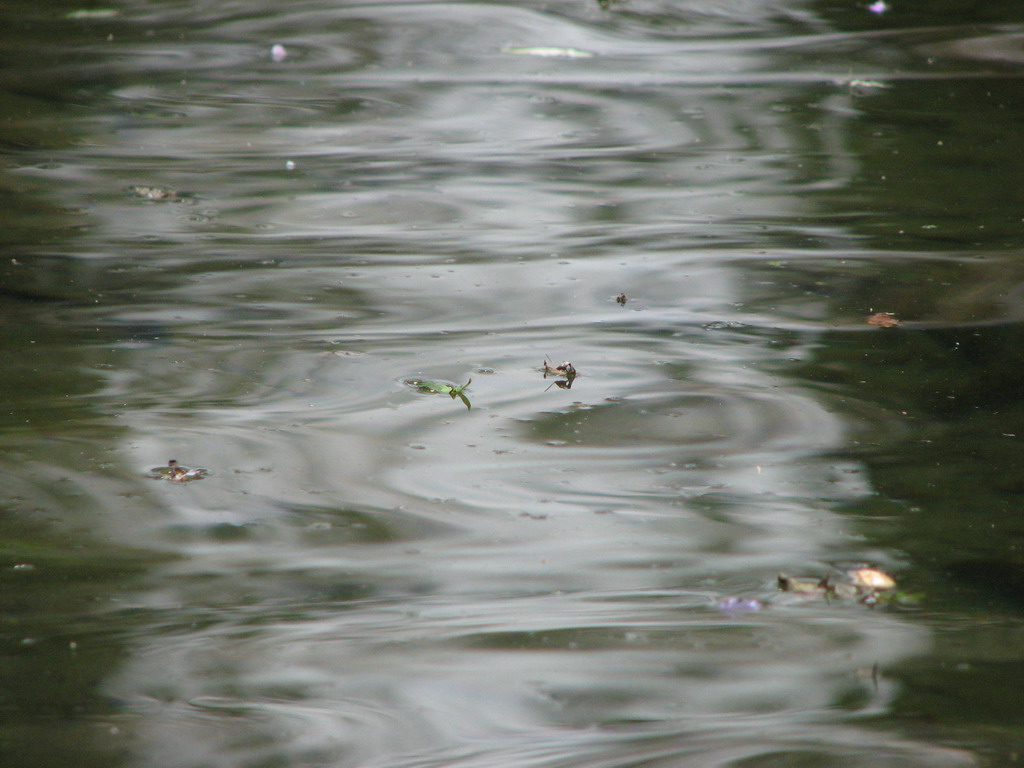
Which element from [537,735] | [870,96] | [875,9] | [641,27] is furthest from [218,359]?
[875,9]

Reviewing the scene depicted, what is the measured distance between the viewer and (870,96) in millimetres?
3637

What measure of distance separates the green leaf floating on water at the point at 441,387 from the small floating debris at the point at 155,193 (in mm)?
1238

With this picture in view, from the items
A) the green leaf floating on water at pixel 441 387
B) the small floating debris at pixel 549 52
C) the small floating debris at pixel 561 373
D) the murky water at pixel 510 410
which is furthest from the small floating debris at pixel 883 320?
the small floating debris at pixel 549 52

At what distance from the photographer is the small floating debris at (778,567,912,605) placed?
1469 mm

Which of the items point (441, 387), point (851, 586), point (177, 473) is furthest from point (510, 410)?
point (851, 586)

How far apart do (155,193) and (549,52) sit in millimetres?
1707

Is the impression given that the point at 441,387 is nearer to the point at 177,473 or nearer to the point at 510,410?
the point at 510,410

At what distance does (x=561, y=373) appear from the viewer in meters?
2.11

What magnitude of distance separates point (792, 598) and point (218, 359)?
4.08ft

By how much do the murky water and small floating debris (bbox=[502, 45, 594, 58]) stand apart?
0.09 metres

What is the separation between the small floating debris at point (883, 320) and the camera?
7.48 ft

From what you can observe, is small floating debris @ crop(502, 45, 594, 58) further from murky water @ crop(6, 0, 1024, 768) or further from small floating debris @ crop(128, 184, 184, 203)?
small floating debris @ crop(128, 184, 184, 203)

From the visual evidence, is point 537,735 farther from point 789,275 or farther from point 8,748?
point 789,275

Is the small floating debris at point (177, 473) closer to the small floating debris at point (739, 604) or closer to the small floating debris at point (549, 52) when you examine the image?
the small floating debris at point (739, 604)
